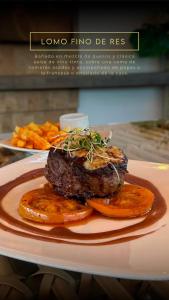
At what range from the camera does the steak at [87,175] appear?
71cm

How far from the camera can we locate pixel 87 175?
71cm

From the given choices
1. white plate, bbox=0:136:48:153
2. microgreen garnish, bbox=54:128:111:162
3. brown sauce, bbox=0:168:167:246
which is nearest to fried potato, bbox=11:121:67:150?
white plate, bbox=0:136:48:153


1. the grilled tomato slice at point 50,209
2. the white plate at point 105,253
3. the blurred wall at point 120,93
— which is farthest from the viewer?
the blurred wall at point 120,93

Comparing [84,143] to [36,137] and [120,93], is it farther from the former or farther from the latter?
[120,93]

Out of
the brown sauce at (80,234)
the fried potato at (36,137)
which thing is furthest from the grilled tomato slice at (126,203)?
the fried potato at (36,137)

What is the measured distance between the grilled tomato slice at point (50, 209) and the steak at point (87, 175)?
25 millimetres

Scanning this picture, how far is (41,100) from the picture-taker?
A: 126 inches

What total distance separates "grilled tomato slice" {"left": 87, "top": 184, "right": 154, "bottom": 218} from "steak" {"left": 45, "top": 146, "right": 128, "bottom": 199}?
0.02 metres

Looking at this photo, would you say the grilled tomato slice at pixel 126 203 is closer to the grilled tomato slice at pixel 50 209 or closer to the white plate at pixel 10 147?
the grilled tomato slice at pixel 50 209

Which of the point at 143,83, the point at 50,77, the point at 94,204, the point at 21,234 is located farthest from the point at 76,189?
the point at 143,83

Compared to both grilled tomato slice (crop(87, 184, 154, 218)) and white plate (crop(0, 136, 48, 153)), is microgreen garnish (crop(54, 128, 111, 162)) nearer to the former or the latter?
grilled tomato slice (crop(87, 184, 154, 218))

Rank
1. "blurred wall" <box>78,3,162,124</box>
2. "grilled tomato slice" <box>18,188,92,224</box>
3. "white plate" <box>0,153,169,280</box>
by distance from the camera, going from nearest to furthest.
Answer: "white plate" <box>0,153,169,280</box> < "grilled tomato slice" <box>18,188,92,224</box> < "blurred wall" <box>78,3,162,124</box>

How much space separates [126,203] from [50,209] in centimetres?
13

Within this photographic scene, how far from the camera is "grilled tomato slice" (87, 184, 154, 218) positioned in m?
0.67
